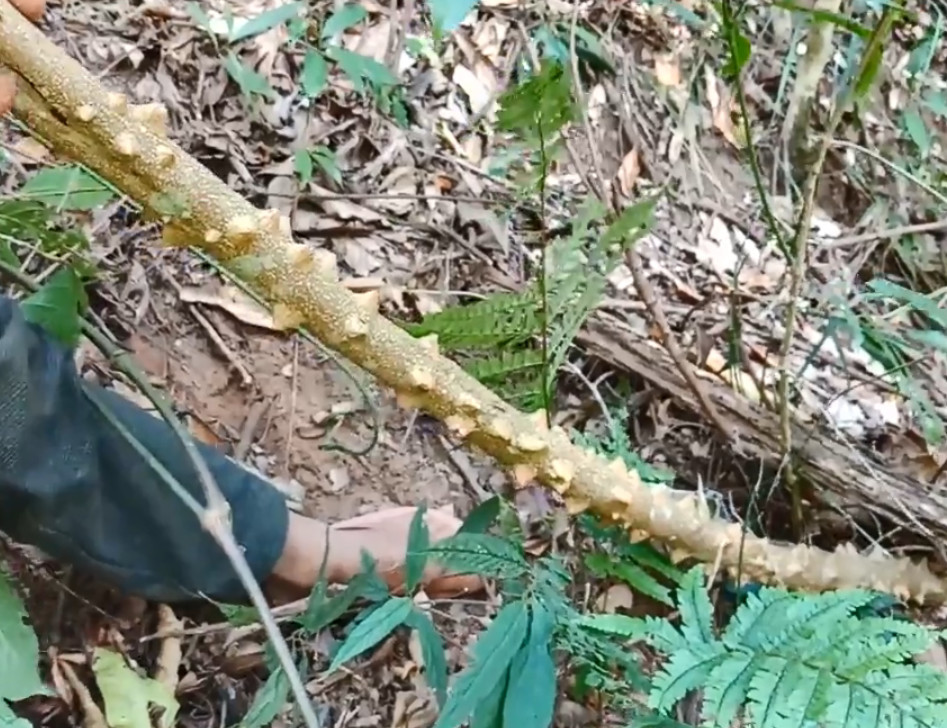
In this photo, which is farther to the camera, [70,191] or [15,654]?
[70,191]

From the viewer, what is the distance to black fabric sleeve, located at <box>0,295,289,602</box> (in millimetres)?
954

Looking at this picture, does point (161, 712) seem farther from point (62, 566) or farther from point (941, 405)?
point (941, 405)

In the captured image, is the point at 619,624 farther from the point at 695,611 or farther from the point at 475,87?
the point at 475,87

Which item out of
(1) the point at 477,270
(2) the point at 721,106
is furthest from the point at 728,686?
(2) the point at 721,106

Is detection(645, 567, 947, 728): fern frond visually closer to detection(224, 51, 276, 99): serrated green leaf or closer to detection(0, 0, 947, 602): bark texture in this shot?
detection(0, 0, 947, 602): bark texture

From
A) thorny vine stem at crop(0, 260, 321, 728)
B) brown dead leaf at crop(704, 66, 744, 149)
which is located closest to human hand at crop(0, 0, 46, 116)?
thorny vine stem at crop(0, 260, 321, 728)

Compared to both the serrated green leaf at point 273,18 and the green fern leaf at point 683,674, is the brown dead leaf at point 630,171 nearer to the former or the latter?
the serrated green leaf at point 273,18

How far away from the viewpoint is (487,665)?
2.89 feet

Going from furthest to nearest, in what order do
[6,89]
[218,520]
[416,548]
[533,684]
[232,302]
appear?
[232,302] → [416,548] → [533,684] → [218,520] → [6,89]

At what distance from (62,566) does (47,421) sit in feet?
1.18

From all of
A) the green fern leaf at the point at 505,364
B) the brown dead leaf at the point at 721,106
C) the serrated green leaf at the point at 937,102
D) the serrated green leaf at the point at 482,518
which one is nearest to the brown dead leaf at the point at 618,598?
the serrated green leaf at the point at 482,518

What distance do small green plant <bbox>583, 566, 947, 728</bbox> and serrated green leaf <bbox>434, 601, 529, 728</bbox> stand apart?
0.41 ft

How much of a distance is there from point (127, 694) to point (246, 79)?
98 centimetres

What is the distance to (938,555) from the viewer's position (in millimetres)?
1227
